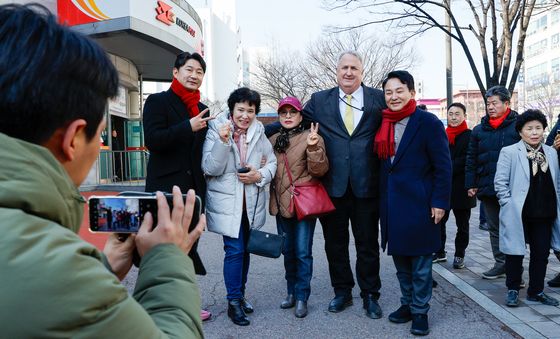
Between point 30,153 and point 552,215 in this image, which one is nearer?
point 30,153

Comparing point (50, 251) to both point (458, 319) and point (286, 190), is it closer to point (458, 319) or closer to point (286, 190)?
point (286, 190)

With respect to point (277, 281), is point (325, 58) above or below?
above

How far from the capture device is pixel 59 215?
2.96ft

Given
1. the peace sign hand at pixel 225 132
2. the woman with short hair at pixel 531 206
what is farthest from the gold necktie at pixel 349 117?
the woman with short hair at pixel 531 206

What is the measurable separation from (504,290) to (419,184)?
187 cm

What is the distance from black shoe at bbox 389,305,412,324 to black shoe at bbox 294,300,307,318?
28.9 inches

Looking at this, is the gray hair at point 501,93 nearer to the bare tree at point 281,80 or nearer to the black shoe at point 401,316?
the black shoe at point 401,316

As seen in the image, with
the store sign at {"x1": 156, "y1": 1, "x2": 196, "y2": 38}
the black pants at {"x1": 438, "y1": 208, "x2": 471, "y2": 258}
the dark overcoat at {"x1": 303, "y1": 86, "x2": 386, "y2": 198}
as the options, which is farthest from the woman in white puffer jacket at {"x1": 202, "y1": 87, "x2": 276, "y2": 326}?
the store sign at {"x1": 156, "y1": 1, "x2": 196, "y2": 38}

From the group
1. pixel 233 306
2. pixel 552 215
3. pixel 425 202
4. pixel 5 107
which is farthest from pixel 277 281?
pixel 5 107

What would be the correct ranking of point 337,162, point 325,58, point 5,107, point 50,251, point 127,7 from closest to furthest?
1. point 50,251
2. point 5,107
3. point 337,162
4. point 127,7
5. point 325,58

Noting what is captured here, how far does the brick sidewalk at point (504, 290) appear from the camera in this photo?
3.82m

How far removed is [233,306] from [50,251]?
3430 mm

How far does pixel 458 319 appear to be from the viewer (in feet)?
13.5

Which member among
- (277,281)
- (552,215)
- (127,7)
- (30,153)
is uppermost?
(127,7)
